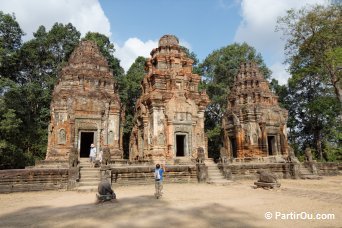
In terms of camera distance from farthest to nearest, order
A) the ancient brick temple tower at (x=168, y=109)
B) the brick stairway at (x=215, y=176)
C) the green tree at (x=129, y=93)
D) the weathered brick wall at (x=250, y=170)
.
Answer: the green tree at (x=129, y=93) < the ancient brick temple tower at (x=168, y=109) < the weathered brick wall at (x=250, y=170) < the brick stairway at (x=215, y=176)

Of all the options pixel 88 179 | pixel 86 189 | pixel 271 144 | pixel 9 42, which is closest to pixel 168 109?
pixel 88 179

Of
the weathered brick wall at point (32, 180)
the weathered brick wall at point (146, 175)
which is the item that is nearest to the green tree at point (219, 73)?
the weathered brick wall at point (146, 175)

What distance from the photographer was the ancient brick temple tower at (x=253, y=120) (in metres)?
24.2

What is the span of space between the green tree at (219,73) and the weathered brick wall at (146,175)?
1740 centimetres

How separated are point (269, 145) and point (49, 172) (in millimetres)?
19891

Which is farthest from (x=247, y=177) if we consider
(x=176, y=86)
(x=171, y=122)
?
(x=176, y=86)

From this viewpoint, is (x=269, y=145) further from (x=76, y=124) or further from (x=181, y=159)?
(x=76, y=124)

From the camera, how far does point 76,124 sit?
18.7m

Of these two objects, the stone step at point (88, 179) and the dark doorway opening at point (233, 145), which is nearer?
the stone step at point (88, 179)

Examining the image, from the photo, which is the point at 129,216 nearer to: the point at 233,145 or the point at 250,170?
the point at 250,170

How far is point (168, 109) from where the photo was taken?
19.4m

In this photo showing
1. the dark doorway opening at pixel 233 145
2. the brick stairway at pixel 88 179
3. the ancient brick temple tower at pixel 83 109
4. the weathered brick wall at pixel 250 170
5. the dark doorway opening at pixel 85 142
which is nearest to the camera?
the brick stairway at pixel 88 179

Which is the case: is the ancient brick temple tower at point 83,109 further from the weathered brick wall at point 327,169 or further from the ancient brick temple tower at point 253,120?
the weathered brick wall at point 327,169

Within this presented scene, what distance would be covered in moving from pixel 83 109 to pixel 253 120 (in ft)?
47.4
